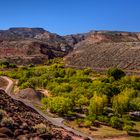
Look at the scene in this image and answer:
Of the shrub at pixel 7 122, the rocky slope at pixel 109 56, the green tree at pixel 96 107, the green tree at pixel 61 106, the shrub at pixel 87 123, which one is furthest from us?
the rocky slope at pixel 109 56

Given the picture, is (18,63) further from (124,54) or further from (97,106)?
(97,106)

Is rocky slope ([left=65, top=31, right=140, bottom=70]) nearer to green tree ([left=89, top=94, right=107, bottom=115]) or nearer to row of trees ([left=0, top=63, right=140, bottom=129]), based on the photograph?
row of trees ([left=0, top=63, right=140, bottom=129])

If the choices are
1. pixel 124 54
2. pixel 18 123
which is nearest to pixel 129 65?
pixel 124 54

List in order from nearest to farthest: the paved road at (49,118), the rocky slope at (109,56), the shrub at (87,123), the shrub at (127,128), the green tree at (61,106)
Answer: the paved road at (49,118)
the shrub at (127,128)
the shrub at (87,123)
the green tree at (61,106)
the rocky slope at (109,56)

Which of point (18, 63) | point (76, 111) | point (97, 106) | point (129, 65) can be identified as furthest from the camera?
point (18, 63)

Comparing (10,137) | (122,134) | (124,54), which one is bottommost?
(122,134)

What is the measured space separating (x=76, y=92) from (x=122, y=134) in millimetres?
19844

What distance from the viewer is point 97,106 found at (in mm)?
54281

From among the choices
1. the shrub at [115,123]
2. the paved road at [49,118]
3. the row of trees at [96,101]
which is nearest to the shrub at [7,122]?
the paved road at [49,118]

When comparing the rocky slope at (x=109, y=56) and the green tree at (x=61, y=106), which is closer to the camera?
the green tree at (x=61, y=106)

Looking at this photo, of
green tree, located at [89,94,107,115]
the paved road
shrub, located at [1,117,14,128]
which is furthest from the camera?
green tree, located at [89,94,107,115]

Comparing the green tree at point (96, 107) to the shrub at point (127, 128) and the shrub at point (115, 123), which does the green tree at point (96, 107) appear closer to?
the shrub at point (115, 123)

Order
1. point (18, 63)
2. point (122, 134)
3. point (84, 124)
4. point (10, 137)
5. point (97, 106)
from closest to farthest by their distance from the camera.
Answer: point (10, 137)
point (122, 134)
point (84, 124)
point (97, 106)
point (18, 63)

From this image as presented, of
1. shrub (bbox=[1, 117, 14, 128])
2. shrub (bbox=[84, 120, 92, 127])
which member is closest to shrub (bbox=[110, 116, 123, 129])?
shrub (bbox=[84, 120, 92, 127])
